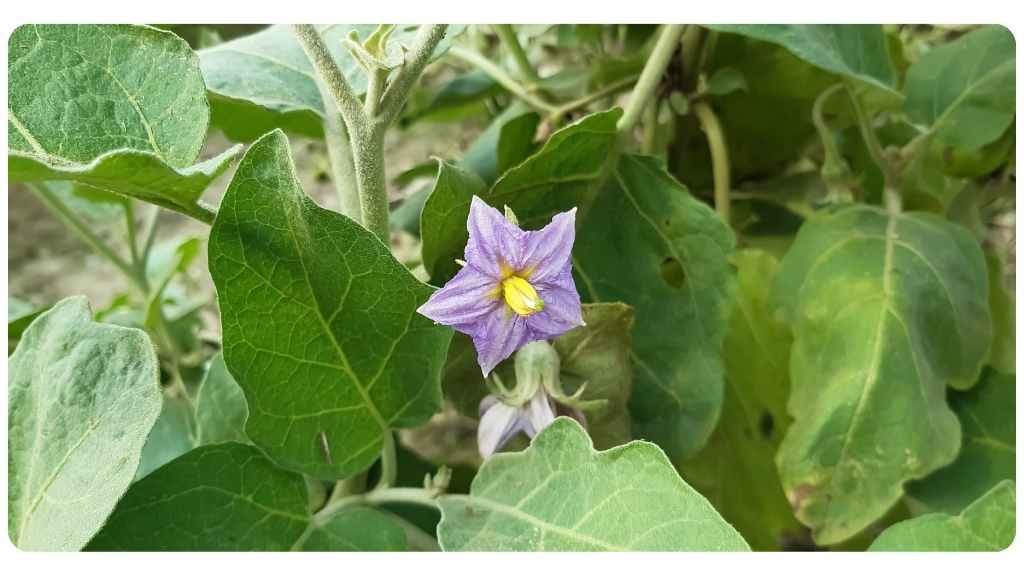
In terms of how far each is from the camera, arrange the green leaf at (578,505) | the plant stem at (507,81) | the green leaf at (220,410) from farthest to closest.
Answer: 1. the plant stem at (507,81)
2. the green leaf at (220,410)
3. the green leaf at (578,505)

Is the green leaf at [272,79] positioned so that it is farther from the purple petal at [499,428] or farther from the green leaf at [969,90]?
the green leaf at [969,90]

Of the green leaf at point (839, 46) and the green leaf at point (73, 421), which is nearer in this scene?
the green leaf at point (73, 421)

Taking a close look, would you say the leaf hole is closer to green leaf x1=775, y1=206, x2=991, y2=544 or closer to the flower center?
green leaf x1=775, y1=206, x2=991, y2=544

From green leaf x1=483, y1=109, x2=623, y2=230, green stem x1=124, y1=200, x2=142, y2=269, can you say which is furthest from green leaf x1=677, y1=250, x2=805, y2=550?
green stem x1=124, y1=200, x2=142, y2=269

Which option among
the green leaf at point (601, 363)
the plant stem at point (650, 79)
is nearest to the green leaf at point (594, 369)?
the green leaf at point (601, 363)

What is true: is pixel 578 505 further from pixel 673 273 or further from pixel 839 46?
pixel 839 46

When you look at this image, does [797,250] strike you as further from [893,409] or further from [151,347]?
[151,347]
